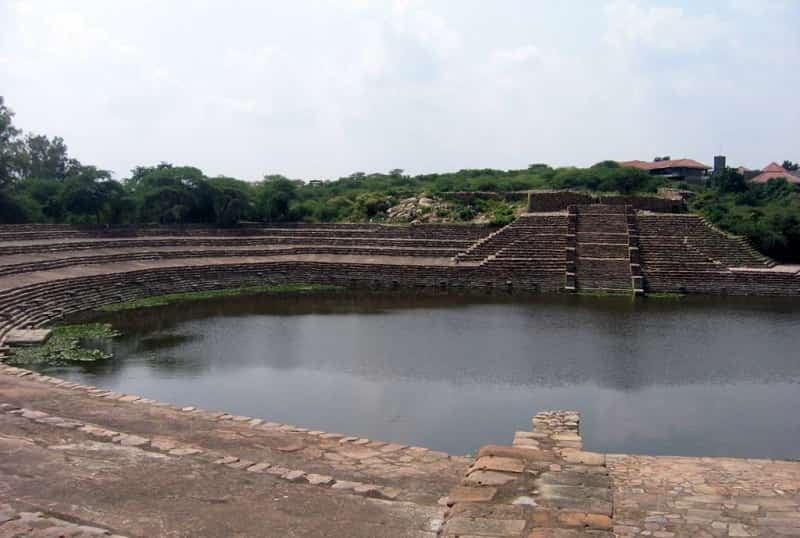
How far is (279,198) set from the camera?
115 feet

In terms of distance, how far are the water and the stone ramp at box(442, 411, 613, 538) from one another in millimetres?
2949

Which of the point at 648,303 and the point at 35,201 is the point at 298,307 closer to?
the point at 648,303

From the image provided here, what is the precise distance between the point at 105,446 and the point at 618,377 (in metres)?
8.76

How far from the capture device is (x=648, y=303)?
22.6 m

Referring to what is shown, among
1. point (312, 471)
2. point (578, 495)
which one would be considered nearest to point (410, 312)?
point (312, 471)

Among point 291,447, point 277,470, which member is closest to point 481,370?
point 291,447

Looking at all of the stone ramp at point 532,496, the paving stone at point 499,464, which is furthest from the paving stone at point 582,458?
the paving stone at point 499,464

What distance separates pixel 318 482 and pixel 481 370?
7.26m

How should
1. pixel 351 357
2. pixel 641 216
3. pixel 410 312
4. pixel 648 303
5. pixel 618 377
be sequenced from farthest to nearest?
pixel 641 216
pixel 648 303
pixel 410 312
pixel 351 357
pixel 618 377

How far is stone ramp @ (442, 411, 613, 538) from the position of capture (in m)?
5.22

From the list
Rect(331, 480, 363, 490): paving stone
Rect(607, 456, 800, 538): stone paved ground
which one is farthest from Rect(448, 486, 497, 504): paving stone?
Rect(331, 480, 363, 490): paving stone

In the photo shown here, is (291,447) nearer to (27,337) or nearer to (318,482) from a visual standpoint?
(318,482)

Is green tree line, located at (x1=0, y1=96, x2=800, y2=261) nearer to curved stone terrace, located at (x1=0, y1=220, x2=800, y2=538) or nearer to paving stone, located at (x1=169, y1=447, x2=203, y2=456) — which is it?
curved stone terrace, located at (x1=0, y1=220, x2=800, y2=538)

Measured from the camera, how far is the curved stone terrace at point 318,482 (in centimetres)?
570
